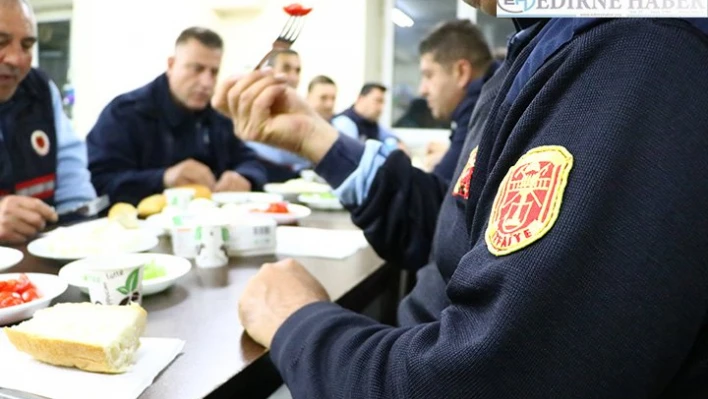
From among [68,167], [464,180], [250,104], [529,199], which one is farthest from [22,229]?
[529,199]

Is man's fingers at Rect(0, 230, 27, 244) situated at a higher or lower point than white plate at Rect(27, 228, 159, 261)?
lower

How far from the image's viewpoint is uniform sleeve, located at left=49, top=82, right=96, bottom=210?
6.87ft

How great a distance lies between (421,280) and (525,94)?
0.51 m

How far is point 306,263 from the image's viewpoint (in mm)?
1140

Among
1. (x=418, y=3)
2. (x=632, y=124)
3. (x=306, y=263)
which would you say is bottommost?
(x=306, y=263)

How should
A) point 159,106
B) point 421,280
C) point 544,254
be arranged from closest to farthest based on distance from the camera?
point 544,254 < point 421,280 < point 159,106

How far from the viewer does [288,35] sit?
1.12m

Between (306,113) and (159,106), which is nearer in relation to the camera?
(306,113)

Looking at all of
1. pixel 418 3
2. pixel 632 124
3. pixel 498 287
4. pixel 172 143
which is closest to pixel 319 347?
pixel 498 287

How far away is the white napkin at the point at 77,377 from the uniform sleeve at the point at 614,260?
0.30m

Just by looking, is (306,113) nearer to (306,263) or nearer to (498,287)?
(306,263)

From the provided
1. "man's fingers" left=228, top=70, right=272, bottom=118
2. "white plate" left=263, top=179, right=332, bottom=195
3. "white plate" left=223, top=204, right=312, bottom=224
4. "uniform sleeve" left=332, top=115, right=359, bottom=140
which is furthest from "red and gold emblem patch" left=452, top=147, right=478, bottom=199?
"uniform sleeve" left=332, top=115, right=359, bottom=140

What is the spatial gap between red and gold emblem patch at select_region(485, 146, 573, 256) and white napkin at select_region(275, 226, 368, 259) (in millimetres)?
702

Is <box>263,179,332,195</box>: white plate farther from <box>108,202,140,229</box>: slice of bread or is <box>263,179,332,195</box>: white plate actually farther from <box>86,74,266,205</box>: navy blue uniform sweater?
<box>108,202,140,229</box>: slice of bread
